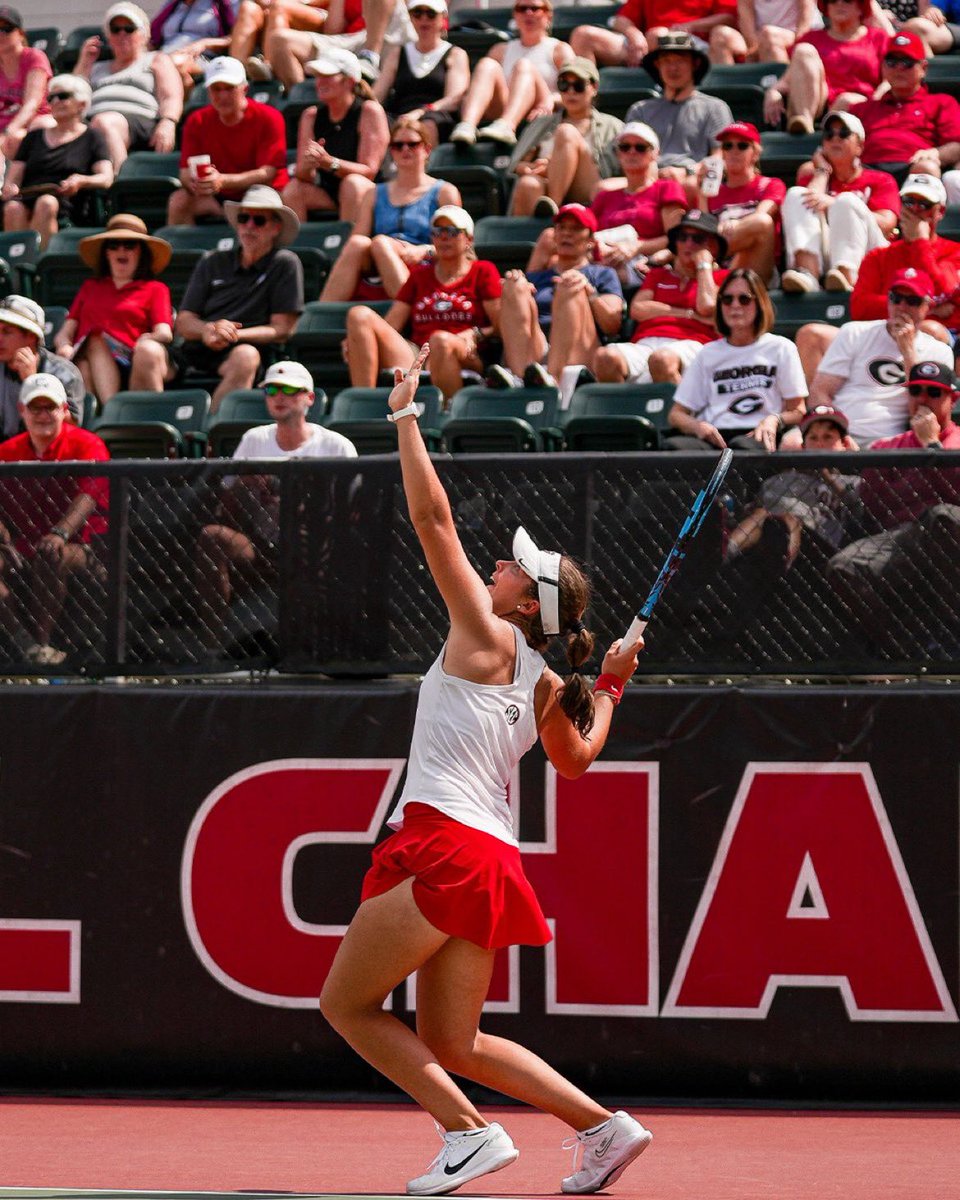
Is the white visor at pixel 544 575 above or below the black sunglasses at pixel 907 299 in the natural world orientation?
above

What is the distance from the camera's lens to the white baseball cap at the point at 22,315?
10.1 m

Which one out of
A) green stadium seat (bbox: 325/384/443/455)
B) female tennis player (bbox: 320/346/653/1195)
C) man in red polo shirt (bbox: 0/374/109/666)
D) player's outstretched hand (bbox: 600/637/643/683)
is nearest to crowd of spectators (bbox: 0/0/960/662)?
green stadium seat (bbox: 325/384/443/455)

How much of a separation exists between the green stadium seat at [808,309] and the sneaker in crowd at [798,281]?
0.04 meters

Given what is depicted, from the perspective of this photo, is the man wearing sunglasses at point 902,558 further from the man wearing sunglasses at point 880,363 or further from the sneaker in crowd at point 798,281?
the sneaker in crowd at point 798,281

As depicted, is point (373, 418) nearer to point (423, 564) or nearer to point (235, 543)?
point (235, 543)

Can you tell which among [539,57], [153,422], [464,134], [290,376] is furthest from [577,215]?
[539,57]

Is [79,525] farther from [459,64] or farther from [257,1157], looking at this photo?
[459,64]

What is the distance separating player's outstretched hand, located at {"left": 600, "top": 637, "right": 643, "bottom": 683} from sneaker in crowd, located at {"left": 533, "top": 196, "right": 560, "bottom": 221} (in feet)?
22.7

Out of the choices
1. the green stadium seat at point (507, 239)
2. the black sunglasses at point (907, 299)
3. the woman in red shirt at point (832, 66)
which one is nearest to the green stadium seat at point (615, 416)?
the black sunglasses at point (907, 299)

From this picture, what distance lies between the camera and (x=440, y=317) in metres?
10.8

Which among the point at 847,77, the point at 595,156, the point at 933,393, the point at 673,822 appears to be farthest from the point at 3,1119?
the point at 847,77

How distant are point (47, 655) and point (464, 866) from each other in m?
2.79

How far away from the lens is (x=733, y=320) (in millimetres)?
9578

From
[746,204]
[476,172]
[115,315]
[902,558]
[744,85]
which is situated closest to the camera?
[902,558]
